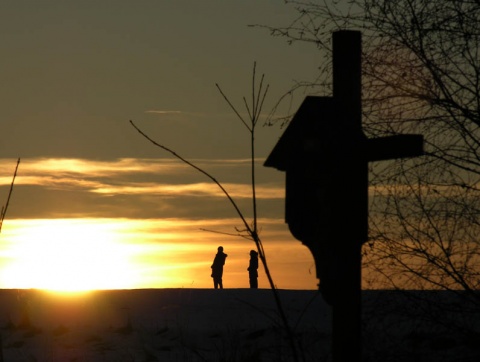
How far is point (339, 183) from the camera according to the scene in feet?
15.4

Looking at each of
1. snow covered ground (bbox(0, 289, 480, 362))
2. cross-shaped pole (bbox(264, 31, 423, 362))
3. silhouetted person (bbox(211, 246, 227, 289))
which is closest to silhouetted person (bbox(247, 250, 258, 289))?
silhouetted person (bbox(211, 246, 227, 289))

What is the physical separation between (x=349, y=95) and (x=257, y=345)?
8.55 metres

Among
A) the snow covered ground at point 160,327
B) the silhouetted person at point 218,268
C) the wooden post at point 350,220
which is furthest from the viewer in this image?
the silhouetted person at point 218,268

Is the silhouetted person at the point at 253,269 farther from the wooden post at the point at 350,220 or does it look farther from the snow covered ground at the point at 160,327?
the wooden post at the point at 350,220

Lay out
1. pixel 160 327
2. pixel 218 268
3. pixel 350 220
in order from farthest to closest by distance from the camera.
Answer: pixel 218 268 → pixel 160 327 → pixel 350 220

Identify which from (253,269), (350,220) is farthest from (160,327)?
(253,269)

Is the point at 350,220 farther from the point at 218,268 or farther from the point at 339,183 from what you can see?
the point at 218,268

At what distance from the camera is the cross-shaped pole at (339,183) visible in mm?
4688

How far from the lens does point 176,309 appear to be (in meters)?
17.6

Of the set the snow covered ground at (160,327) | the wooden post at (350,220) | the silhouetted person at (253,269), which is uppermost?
the wooden post at (350,220)

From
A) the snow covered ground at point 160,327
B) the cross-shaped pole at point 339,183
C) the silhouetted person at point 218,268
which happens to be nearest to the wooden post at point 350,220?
the cross-shaped pole at point 339,183

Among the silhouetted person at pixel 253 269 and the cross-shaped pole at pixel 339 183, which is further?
the silhouetted person at pixel 253 269

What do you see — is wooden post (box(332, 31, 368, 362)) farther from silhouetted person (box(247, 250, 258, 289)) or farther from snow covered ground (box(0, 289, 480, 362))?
silhouetted person (box(247, 250, 258, 289))

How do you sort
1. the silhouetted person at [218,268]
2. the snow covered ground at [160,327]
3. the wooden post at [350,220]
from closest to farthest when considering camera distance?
1. the wooden post at [350,220]
2. the snow covered ground at [160,327]
3. the silhouetted person at [218,268]
